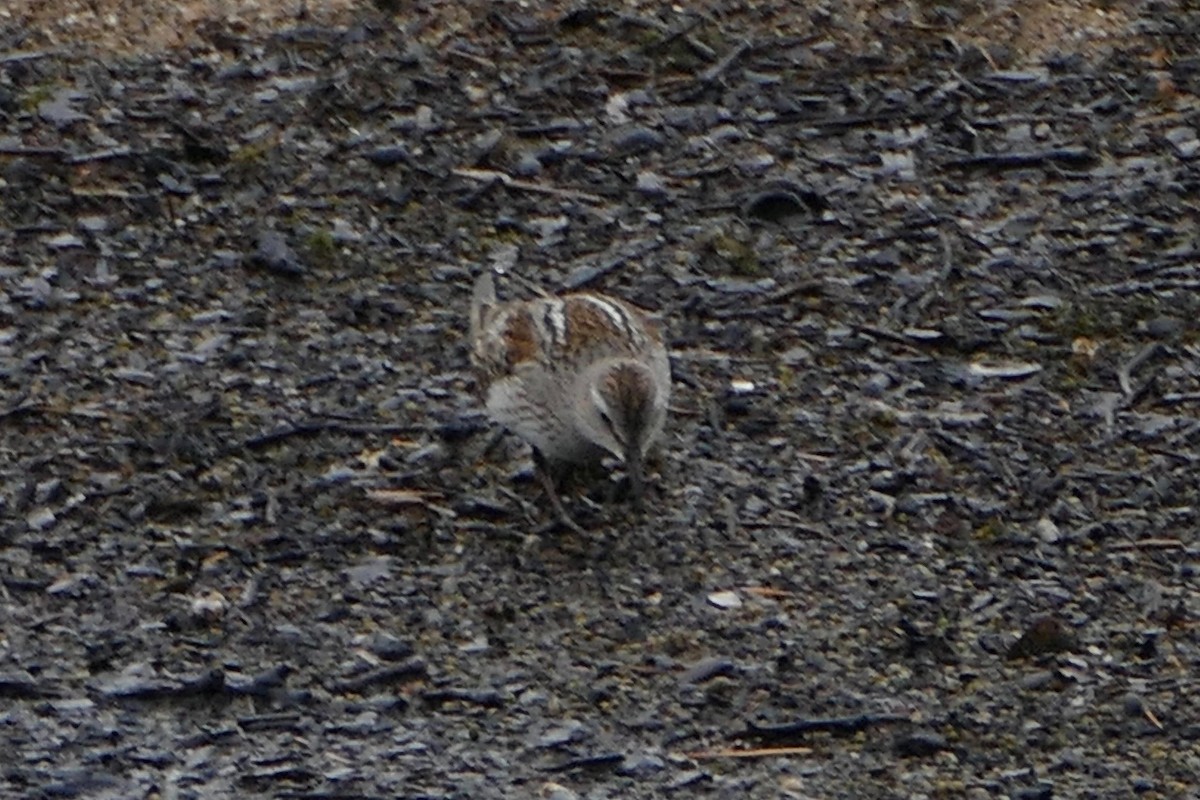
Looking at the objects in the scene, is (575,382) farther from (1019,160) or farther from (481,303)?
(1019,160)

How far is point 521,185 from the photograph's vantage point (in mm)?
10094

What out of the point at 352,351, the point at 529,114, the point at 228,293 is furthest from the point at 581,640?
the point at 529,114

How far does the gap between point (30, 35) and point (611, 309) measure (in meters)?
3.59

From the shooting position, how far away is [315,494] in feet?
27.6

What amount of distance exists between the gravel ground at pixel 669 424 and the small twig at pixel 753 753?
0.02 m

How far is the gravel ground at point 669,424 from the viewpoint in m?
7.21

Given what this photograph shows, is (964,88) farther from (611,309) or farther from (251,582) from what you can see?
(251,582)

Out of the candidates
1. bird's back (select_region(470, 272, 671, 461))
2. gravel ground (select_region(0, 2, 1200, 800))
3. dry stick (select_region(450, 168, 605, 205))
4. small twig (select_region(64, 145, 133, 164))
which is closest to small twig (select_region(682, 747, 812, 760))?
gravel ground (select_region(0, 2, 1200, 800))

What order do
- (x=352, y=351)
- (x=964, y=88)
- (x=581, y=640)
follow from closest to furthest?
(x=581, y=640) → (x=352, y=351) → (x=964, y=88)

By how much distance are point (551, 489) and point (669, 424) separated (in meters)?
0.60

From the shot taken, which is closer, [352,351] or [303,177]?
[352,351]

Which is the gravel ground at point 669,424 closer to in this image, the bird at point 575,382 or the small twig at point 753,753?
the small twig at point 753,753

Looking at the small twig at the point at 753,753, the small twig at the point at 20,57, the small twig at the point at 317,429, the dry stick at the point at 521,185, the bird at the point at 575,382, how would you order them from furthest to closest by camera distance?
the small twig at the point at 20,57
the dry stick at the point at 521,185
the small twig at the point at 317,429
the bird at the point at 575,382
the small twig at the point at 753,753

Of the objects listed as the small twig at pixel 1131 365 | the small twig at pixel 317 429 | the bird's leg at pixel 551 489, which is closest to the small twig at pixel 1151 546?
the small twig at pixel 1131 365
